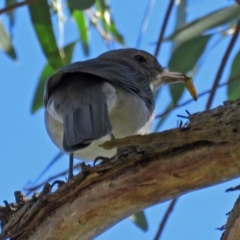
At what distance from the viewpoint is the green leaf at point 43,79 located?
12.2ft

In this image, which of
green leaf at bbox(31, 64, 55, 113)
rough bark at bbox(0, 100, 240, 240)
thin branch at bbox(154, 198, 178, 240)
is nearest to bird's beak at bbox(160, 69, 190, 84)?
green leaf at bbox(31, 64, 55, 113)

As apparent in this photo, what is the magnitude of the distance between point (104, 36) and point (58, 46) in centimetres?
60

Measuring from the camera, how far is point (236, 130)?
2031mm

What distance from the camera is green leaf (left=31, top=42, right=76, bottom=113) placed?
3707 millimetres

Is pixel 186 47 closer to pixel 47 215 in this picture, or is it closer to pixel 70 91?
pixel 70 91

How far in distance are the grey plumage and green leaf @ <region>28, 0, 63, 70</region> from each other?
17 centimetres

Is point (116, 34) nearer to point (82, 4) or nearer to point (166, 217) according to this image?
point (82, 4)

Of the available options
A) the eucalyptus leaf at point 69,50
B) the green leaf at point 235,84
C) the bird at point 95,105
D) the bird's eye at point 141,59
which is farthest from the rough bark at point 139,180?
the bird's eye at point 141,59

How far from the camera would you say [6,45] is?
132 inches

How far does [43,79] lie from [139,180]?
1678 millimetres

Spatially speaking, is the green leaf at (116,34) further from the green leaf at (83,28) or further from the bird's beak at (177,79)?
the bird's beak at (177,79)

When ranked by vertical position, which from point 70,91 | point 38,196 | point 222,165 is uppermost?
point 70,91

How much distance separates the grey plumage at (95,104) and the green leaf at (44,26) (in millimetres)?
170

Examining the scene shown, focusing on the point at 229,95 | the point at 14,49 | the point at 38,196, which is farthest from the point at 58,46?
the point at 38,196
